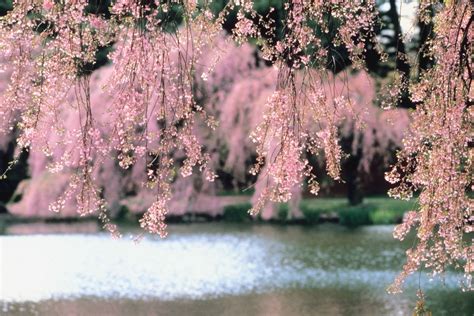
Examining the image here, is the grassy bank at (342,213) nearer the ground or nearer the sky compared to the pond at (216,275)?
nearer the sky

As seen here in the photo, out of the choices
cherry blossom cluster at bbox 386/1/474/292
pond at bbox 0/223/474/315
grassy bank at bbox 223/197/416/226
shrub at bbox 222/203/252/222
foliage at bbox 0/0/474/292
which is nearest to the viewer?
foliage at bbox 0/0/474/292

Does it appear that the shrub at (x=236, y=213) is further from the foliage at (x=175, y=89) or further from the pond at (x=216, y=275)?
the foliage at (x=175, y=89)

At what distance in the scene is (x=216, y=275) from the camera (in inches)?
456

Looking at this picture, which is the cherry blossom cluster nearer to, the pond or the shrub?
the pond

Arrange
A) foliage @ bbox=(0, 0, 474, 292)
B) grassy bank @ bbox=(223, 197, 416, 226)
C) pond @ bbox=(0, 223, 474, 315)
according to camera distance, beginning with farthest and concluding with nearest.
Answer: grassy bank @ bbox=(223, 197, 416, 226), pond @ bbox=(0, 223, 474, 315), foliage @ bbox=(0, 0, 474, 292)

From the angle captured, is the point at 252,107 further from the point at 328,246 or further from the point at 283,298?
the point at 283,298

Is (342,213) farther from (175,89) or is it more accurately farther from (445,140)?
(175,89)

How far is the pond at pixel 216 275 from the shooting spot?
953 cm

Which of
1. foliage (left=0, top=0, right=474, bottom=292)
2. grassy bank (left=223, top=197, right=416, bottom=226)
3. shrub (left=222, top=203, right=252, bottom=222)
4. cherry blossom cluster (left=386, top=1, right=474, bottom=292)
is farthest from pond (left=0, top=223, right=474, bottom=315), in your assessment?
foliage (left=0, top=0, right=474, bottom=292)

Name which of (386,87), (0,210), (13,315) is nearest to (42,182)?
(0,210)

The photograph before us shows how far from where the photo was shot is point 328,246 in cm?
1404

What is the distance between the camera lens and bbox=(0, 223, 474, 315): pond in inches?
375

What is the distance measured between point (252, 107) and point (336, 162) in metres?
12.8

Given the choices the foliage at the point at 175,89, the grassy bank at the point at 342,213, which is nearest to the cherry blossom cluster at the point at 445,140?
the foliage at the point at 175,89
